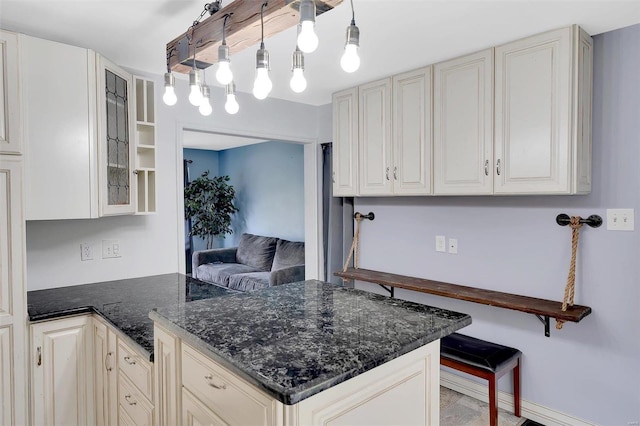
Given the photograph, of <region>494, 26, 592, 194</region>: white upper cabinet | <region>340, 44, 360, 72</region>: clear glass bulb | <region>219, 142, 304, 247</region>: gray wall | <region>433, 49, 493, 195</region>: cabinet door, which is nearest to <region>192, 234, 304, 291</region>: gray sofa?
<region>219, 142, 304, 247</region>: gray wall

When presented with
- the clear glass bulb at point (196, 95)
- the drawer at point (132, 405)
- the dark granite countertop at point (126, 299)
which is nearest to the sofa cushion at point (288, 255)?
the dark granite countertop at point (126, 299)

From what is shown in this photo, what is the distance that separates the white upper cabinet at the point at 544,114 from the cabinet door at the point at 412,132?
47 cm

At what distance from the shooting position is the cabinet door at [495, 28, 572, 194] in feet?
6.81

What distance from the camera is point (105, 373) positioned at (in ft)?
6.62

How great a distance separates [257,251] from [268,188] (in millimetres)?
1008

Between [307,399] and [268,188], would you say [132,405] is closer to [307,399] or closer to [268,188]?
[307,399]

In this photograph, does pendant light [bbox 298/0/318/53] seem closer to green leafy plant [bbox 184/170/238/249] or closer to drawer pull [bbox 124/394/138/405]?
drawer pull [bbox 124/394/138/405]

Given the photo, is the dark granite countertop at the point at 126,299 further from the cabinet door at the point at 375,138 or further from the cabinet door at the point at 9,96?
the cabinet door at the point at 375,138

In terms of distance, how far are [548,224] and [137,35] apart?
2.58 metres

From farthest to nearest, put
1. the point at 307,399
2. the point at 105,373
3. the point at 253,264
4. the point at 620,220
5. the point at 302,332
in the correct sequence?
the point at 253,264 < the point at 620,220 < the point at 105,373 < the point at 302,332 < the point at 307,399

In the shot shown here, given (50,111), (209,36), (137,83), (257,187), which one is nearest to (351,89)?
(137,83)

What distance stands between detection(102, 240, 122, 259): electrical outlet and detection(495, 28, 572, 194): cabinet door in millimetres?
2468

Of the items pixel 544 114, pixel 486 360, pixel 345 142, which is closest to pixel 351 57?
pixel 544 114

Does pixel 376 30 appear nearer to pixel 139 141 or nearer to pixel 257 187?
pixel 139 141
